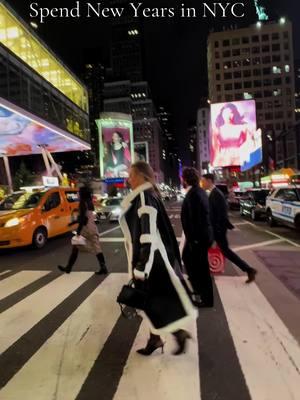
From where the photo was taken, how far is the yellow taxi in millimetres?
11398

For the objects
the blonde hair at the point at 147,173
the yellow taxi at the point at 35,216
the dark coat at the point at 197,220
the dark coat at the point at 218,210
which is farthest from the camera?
the yellow taxi at the point at 35,216

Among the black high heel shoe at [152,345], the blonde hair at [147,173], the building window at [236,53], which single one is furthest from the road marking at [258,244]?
the building window at [236,53]

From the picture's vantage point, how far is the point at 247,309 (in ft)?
18.6

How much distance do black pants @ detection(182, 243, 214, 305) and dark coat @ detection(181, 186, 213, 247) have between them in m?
0.10

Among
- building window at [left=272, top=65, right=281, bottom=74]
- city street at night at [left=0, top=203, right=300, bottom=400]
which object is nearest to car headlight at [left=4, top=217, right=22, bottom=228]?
city street at night at [left=0, top=203, right=300, bottom=400]

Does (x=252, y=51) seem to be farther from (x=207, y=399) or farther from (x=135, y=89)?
(x=207, y=399)

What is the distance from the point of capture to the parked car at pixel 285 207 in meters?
14.3

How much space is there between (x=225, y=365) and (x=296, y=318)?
1.76 m

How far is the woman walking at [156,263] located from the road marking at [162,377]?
1.08 feet

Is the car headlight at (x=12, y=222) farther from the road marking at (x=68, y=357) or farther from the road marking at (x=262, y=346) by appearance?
the road marking at (x=262, y=346)

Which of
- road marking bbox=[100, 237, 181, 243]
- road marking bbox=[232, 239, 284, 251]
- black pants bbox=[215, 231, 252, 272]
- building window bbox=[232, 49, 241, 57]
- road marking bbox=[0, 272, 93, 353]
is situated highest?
building window bbox=[232, 49, 241, 57]

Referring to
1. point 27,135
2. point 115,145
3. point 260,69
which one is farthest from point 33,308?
point 260,69

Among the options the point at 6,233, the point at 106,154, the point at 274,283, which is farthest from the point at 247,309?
the point at 106,154

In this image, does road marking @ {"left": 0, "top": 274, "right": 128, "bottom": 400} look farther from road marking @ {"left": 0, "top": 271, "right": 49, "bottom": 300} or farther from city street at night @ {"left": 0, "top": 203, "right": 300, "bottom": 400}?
road marking @ {"left": 0, "top": 271, "right": 49, "bottom": 300}
